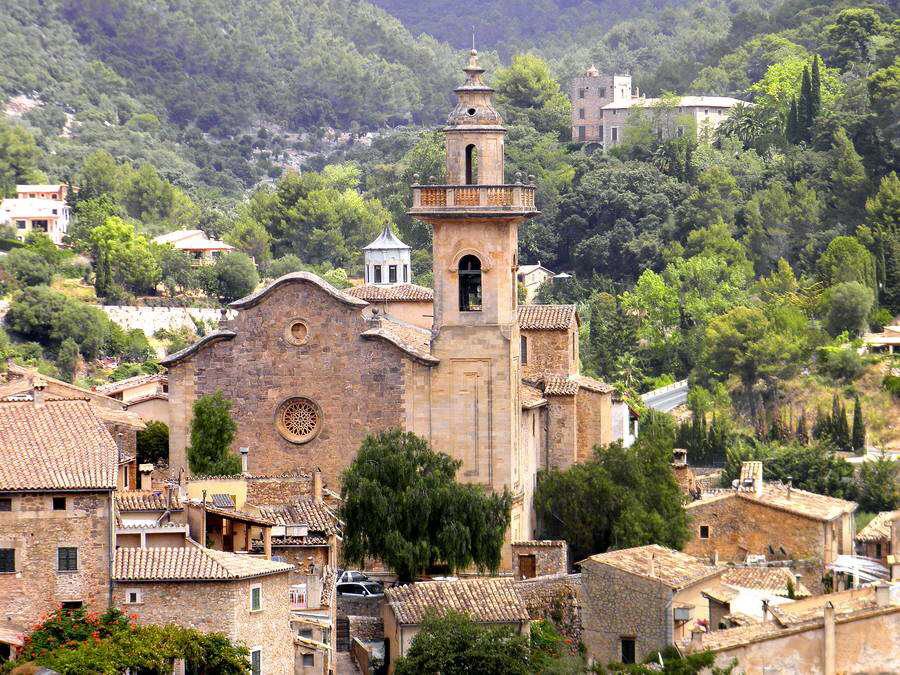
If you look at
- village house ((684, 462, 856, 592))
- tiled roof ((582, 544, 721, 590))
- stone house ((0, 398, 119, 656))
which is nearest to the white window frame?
stone house ((0, 398, 119, 656))

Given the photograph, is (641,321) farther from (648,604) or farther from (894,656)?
(894,656)

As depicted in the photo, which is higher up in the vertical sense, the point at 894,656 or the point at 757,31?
the point at 757,31

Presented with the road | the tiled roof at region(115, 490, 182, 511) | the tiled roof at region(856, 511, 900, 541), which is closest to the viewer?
the tiled roof at region(115, 490, 182, 511)

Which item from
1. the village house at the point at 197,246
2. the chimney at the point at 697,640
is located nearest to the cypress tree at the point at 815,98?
the village house at the point at 197,246

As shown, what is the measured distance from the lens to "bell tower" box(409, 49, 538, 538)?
5516cm

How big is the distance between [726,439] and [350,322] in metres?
30.4

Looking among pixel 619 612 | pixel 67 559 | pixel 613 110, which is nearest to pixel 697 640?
pixel 619 612

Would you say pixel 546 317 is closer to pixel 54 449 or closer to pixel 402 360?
pixel 402 360

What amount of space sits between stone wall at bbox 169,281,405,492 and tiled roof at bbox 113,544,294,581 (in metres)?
14.0

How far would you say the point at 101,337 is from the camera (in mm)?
109125

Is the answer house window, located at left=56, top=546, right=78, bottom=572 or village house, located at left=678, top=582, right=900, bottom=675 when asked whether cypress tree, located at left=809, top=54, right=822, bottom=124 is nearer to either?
village house, located at left=678, top=582, right=900, bottom=675

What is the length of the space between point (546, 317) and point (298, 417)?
9.32 meters

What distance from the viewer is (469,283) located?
56312 mm

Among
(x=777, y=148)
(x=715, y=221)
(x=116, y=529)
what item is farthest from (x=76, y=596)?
(x=777, y=148)
